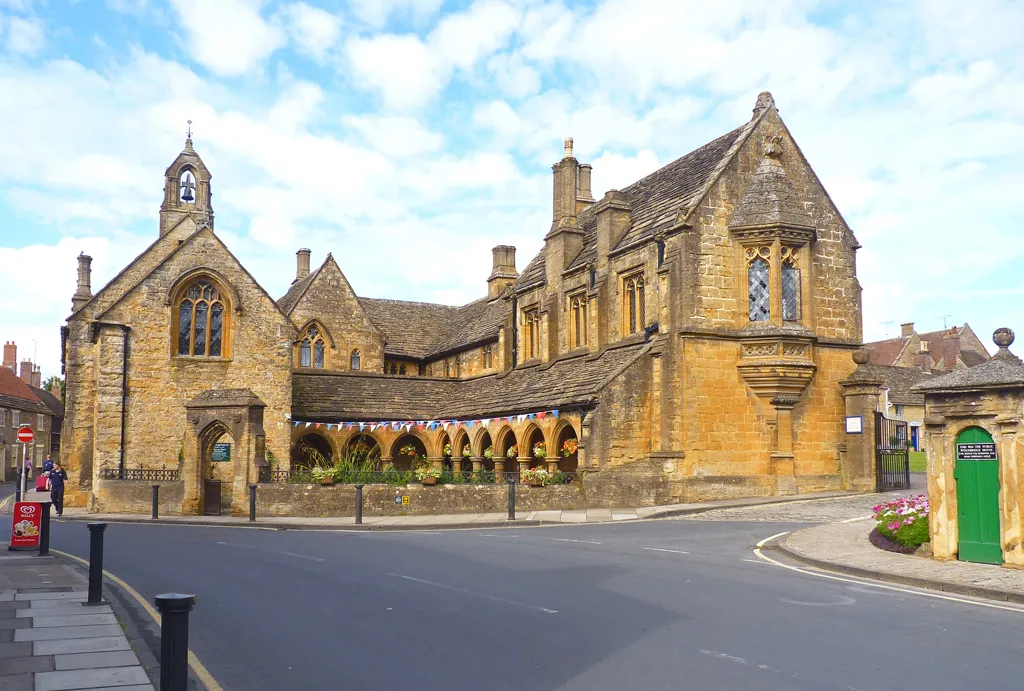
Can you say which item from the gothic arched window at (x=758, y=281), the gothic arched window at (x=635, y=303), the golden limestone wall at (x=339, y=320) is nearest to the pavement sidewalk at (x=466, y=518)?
the gothic arched window at (x=758, y=281)

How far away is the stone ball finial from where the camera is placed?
43.3 feet

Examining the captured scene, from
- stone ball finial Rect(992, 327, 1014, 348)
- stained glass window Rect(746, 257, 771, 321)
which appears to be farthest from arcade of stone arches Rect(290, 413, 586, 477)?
stone ball finial Rect(992, 327, 1014, 348)

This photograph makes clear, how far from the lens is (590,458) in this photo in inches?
992

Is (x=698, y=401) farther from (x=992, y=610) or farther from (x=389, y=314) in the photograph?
(x=389, y=314)

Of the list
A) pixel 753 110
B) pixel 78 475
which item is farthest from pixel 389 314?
pixel 753 110

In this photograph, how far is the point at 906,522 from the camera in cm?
1469

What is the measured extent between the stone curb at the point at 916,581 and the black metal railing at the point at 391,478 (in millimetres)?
11497

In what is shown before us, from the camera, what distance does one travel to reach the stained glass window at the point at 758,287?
89.0ft

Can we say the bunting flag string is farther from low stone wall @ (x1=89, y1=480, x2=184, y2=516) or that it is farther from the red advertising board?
the red advertising board

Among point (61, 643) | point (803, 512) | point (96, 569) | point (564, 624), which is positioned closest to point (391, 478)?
point (803, 512)

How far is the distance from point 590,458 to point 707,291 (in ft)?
20.3

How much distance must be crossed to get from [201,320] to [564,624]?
1026 inches

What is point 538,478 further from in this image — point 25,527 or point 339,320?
point 339,320

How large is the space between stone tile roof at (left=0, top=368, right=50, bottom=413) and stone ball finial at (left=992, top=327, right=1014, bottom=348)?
65.0 meters
